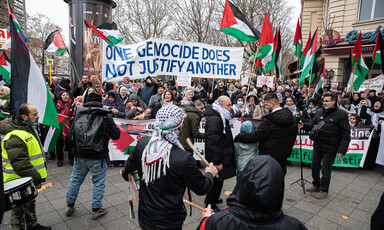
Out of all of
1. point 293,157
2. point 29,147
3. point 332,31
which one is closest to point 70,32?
point 29,147

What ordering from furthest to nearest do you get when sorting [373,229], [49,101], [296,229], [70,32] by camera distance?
[70,32] < [49,101] < [373,229] < [296,229]

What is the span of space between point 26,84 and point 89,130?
955 millimetres

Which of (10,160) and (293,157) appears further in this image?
(293,157)

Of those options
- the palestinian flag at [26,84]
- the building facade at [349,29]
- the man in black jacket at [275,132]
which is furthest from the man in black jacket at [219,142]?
the building facade at [349,29]

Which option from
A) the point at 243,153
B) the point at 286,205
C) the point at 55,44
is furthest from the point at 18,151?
the point at 55,44

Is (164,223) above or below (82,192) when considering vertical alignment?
above

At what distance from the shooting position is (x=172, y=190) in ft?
6.82

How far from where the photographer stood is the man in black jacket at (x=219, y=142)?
363 cm

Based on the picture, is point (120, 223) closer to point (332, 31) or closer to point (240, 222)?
point (240, 222)

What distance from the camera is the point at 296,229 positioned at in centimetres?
131

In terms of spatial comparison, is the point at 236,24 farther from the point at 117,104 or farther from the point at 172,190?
the point at 172,190

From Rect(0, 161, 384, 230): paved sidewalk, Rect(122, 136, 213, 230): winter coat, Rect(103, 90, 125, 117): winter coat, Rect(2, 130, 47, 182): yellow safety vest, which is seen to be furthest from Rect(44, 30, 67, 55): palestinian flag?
Rect(122, 136, 213, 230): winter coat

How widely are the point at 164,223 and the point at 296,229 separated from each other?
1.15 meters

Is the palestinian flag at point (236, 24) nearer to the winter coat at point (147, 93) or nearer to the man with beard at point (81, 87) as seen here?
the winter coat at point (147, 93)
